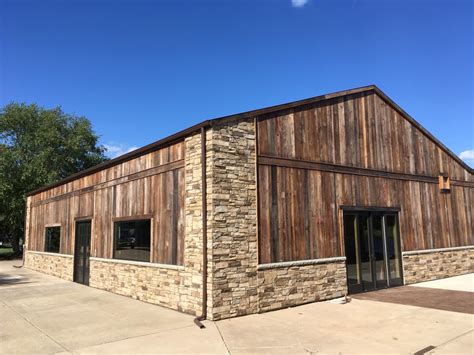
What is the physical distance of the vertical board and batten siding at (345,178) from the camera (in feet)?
32.4

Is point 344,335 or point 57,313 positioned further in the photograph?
point 57,313

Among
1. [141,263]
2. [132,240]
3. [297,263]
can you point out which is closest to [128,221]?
[132,240]

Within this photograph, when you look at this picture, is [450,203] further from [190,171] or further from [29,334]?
[29,334]

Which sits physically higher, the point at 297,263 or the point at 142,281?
the point at 297,263

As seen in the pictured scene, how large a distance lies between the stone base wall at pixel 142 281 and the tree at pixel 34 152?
18.6 m

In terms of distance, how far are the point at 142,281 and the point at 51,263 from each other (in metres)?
9.76

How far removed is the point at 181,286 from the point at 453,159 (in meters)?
13.0

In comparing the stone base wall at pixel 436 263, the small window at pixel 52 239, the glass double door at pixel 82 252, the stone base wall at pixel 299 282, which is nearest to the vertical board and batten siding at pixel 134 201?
the glass double door at pixel 82 252

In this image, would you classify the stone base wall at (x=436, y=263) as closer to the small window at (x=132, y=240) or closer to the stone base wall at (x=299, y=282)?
the stone base wall at (x=299, y=282)

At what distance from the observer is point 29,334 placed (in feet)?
24.1

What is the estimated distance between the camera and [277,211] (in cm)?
977

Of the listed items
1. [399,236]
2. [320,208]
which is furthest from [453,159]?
[320,208]

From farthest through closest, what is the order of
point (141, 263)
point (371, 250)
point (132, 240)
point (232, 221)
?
point (371, 250), point (132, 240), point (141, 263), point (232, 221)

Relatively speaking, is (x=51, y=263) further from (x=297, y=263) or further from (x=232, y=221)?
(x=297, y=263)
